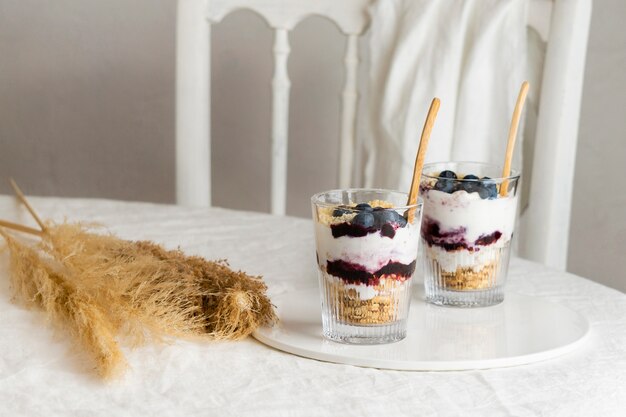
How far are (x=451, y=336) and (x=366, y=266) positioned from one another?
0.09 meters

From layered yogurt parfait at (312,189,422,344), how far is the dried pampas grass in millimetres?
57

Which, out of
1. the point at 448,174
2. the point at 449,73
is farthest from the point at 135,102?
the point at 448,174

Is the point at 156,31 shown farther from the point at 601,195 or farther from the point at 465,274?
the point at 465,274

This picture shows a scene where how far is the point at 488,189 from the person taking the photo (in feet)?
2.49

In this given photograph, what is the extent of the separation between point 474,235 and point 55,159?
1433mm

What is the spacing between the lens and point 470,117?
4.67 feet

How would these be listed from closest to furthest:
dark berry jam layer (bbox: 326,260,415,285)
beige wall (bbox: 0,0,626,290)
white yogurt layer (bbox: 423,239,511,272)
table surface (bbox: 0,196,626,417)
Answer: table surface (bbox: 0,196,626,417), dark berry jam layer (bbox: 326,260,415,285), white yogurt layer (bbox: 423,239,511,272), beige wall (bbox: 0,0,626,290)

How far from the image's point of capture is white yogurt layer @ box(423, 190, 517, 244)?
0.76 meters

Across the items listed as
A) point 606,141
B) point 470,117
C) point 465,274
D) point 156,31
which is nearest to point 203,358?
point 465,274

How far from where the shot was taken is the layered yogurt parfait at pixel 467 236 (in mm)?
760

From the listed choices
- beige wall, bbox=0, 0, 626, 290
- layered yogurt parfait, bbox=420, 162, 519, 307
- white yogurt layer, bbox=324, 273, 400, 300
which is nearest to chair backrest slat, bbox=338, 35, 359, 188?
beige wall, bbox=0, 0, 626, 290

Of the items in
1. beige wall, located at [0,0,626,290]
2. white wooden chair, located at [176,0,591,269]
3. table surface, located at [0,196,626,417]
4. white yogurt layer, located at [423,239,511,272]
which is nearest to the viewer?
table surface, located at [0,196,626,417]

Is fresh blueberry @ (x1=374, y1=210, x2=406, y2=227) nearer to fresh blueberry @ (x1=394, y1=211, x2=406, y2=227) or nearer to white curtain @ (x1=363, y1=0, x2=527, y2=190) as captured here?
fresh blueberry @ (x1=394, y1=211, x2=406, y2=227)

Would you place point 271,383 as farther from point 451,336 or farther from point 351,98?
point 351,98
